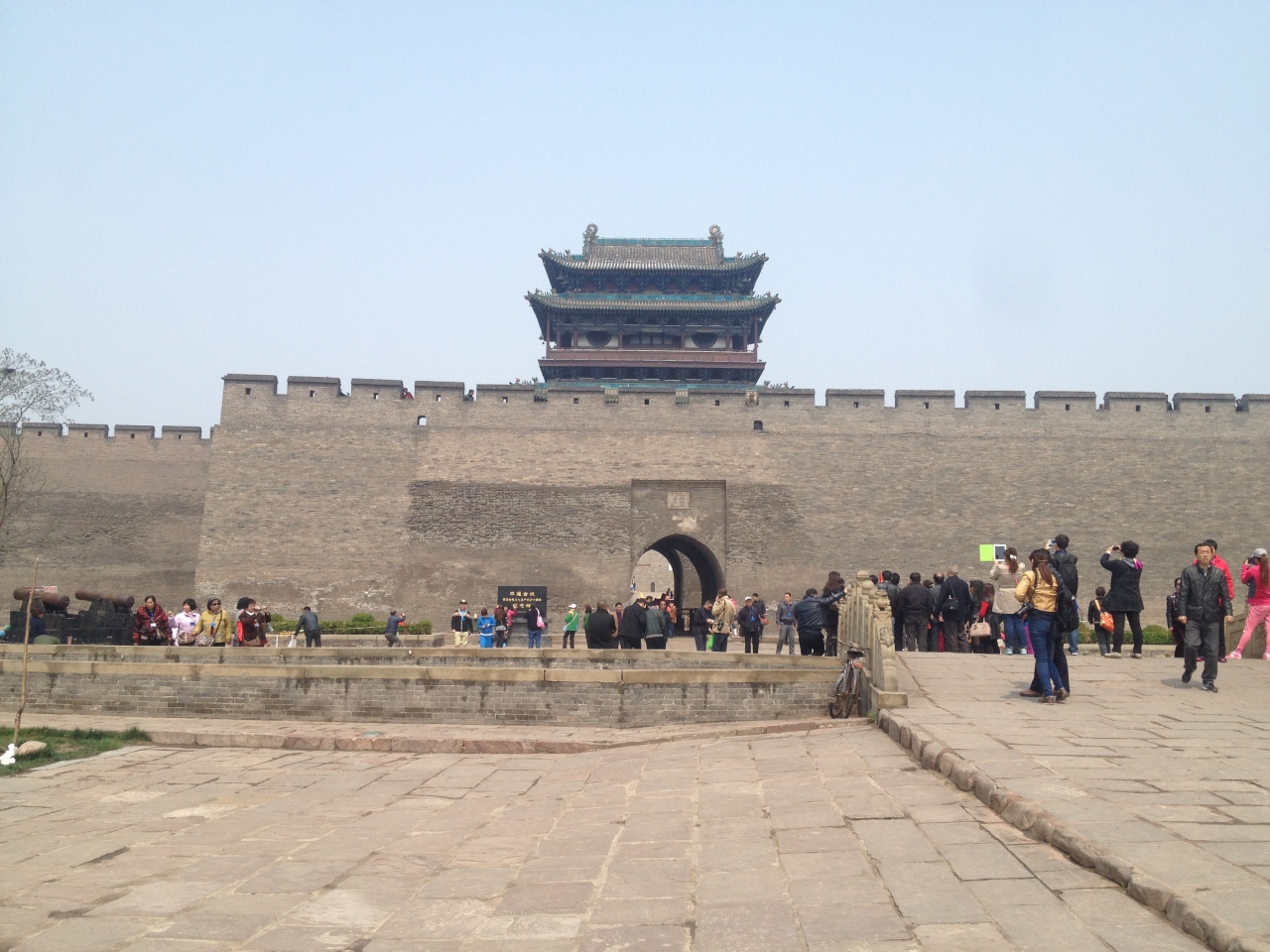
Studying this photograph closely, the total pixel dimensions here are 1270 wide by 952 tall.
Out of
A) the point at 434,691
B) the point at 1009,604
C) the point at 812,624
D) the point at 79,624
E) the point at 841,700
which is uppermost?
the point at 1009,604

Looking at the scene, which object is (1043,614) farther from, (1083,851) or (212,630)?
(212,630)

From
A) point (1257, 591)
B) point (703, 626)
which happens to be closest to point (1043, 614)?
point (1257, 591)

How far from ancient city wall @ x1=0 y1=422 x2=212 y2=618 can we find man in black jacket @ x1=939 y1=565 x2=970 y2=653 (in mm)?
15821

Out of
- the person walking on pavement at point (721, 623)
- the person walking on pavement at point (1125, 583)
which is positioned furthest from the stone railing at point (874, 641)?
the person walking on pavement at point (721, 623)

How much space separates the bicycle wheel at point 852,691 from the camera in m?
6.93

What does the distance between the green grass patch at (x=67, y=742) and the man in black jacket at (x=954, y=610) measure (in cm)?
773

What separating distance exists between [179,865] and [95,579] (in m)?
19.5

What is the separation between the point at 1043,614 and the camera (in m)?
6.18

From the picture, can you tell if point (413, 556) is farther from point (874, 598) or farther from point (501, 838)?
point (501, 838)

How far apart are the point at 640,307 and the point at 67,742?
21589 mm

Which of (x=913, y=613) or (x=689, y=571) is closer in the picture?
(x=913, y=613)

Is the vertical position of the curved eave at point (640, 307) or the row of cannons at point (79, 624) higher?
the curved eave at point (640, 307)

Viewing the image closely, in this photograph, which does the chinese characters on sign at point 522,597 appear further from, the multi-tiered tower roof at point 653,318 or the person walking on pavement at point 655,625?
the multi-tiered tower roof at point 653,318

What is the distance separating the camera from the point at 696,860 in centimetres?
377
